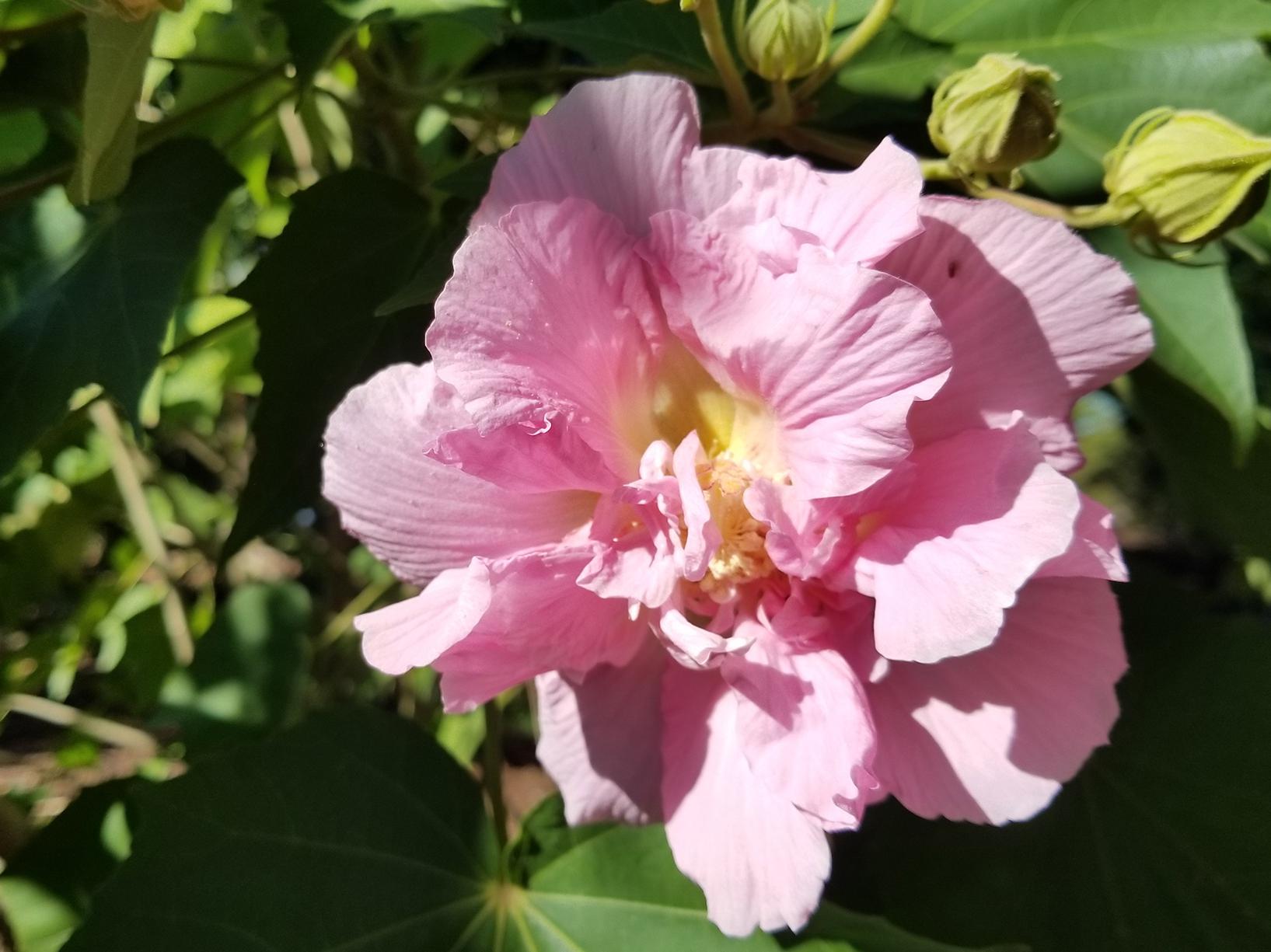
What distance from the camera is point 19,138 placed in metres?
0.72

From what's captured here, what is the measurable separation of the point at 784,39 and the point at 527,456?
10.5 inches

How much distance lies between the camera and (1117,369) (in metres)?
0.47

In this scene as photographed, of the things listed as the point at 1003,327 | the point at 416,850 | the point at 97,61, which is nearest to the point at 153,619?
the point at 416,850

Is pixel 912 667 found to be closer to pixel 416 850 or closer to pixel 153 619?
pixel 416 850

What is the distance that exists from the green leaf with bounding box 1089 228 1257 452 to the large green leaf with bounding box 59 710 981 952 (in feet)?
1.20

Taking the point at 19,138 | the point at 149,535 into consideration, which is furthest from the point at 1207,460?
the point at 149,535

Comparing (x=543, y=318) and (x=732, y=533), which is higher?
(x=543, y=318)

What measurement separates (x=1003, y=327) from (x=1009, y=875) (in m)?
0.43

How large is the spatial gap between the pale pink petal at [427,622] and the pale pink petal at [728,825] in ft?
0.46

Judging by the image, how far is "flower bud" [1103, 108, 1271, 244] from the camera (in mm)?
491

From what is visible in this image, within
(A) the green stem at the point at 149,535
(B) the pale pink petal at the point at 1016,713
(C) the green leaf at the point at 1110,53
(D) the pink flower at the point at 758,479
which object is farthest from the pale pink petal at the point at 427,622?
(A) the green stem at the point at 149,535

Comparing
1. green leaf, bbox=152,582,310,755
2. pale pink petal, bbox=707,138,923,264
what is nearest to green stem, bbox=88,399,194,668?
green leaf, bbox=152,582,310,755

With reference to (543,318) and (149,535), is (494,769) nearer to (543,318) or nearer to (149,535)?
(543,318)

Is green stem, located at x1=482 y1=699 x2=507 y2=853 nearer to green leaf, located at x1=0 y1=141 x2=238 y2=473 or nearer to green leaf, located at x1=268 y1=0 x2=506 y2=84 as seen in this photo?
green leaf, located at x1=0 y1=141 x2=238 y2=473
